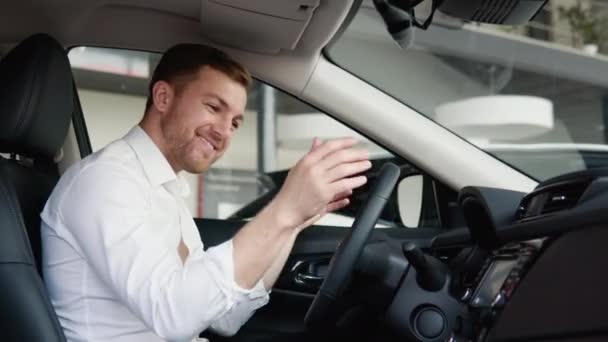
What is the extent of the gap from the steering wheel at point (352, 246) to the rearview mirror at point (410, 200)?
713 millimetres

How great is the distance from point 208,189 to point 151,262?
249 centimetres

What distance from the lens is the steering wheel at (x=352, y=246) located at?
1.47 m

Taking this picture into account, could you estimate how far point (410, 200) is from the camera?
2312 millimetres

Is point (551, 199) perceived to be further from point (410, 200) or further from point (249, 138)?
point (249, 138)

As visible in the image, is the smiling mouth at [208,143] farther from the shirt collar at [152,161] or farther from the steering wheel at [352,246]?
the steering wheel at [352,246]

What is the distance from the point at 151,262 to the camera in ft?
4.33

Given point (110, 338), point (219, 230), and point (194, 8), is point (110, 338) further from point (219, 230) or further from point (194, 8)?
point (194, 8)

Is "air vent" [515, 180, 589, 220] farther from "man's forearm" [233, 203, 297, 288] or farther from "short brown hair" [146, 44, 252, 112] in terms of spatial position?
"short brown hair" [146, 44, 252, 112]

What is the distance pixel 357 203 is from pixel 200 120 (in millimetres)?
581

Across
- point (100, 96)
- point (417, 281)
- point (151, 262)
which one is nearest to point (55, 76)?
point (151, 262)

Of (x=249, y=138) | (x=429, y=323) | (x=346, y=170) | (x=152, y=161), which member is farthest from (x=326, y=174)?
(x=249, y=138)

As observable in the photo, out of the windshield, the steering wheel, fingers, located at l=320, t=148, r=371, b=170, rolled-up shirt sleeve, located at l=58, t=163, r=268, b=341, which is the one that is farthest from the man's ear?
the windshield

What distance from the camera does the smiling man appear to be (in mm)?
1257

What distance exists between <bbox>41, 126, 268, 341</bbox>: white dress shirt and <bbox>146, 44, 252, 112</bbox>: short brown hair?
0.16 meters
